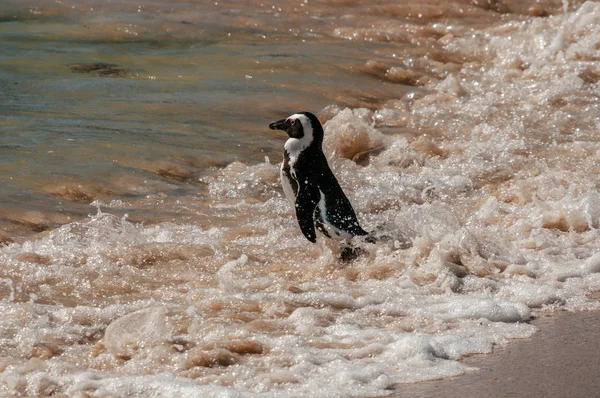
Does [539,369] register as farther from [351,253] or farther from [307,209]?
[307,209]

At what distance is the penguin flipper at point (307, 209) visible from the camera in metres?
6.68

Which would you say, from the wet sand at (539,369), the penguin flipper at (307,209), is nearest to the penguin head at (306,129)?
the penguin flipper at (307,209)

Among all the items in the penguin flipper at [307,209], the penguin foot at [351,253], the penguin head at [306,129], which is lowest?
the penguin foot at [351,253]

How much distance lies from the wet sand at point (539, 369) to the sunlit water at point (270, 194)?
0.33 feet

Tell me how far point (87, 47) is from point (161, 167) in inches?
179

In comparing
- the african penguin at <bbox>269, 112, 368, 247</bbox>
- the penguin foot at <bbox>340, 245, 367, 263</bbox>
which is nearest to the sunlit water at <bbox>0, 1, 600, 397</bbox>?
the penguin foot at <bbox>340, 245, 367, 263</bbox>

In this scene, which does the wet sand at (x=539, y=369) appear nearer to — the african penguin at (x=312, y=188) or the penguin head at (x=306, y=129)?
the african penguin at (x=312, y=188)

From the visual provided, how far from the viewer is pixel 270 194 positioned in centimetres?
808

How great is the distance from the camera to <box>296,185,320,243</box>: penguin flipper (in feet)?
21.9

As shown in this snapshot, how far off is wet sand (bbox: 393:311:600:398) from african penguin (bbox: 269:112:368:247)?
70.8 inches

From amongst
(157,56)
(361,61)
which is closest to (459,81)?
(361,61)

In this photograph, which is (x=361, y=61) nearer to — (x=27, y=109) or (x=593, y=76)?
(x=593, y=76)

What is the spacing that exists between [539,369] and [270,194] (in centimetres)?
367

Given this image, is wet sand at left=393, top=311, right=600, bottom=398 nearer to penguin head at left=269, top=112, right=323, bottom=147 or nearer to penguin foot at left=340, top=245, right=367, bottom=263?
penguin foot at left=340, top=245, right=367, bottom=263
